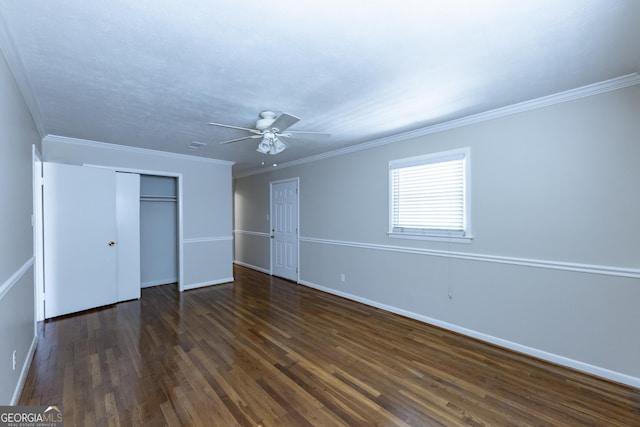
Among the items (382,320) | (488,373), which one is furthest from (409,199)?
(488,373)

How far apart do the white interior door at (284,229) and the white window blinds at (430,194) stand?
232 centimetres

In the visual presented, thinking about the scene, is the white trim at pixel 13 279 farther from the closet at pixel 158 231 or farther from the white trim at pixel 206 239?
the closet at pixel 158 231

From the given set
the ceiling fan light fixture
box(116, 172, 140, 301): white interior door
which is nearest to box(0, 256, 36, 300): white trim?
box(116, 172, 140, 301): white interior door

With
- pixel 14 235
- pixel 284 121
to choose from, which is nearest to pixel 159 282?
pixel 14 235

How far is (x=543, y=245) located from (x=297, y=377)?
8.61 ft

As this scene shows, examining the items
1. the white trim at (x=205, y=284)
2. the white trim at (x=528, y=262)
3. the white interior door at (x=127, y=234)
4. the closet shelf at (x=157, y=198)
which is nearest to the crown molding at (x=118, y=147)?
the white interior door at (x=127, y=234)

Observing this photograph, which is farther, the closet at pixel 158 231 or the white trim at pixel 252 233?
the white trim at pixel 252 233

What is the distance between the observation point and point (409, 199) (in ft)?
12.2

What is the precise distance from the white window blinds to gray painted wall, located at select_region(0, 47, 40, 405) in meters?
3.72

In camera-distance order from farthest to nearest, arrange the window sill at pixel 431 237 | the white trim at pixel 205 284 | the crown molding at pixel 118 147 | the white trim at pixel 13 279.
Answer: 1. the white trim at pixel 205 284
2. the crown molding at pixel 118 147
3. the window sill at pixel 431 237
4. the white trim at pixel 13 279

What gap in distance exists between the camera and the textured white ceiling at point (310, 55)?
1.48 m

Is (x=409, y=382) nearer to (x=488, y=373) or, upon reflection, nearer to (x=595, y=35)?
(x=488, y=373)

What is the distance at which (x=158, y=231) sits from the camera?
5461 mm

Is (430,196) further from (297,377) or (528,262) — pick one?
(297,377)
